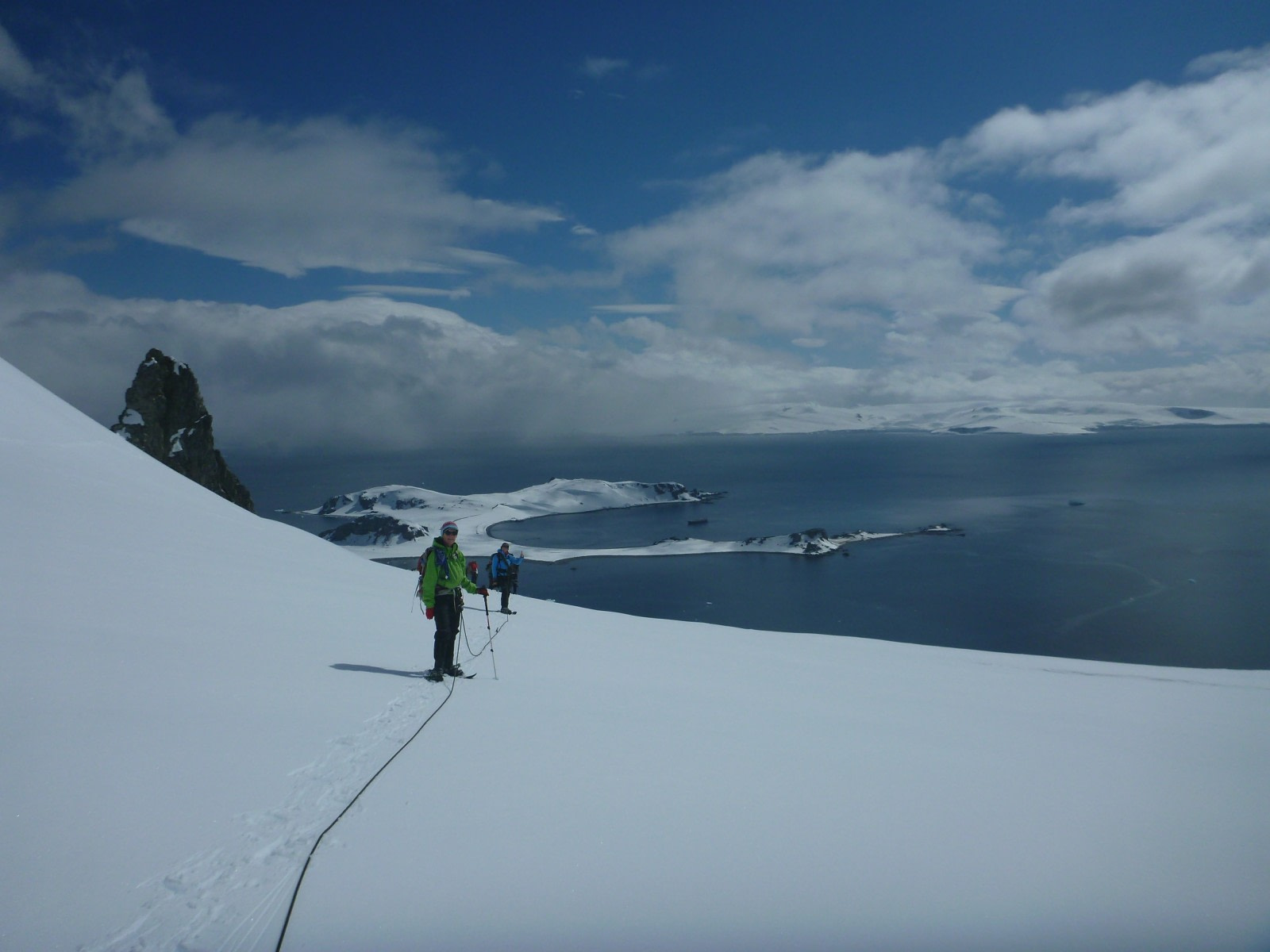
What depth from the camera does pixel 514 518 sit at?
318 ft

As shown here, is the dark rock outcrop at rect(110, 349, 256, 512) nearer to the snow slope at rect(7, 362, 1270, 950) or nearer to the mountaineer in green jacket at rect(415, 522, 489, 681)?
the snow slope at rect(7, 362, 1270, 950)

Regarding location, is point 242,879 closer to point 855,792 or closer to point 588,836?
point 588,836

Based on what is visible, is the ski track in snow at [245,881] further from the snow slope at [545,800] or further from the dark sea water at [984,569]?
the dark sea water at [984,569]

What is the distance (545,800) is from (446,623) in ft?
10.5

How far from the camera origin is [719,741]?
527cm

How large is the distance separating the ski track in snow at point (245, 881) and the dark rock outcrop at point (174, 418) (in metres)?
42.4

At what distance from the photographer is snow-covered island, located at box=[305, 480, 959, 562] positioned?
6881cm

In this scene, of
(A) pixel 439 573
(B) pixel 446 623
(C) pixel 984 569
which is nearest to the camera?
(B) pixel 446 623

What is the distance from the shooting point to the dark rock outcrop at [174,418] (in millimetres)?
39656

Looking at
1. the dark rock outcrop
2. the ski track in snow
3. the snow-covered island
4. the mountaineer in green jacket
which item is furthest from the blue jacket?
the snow-covered island

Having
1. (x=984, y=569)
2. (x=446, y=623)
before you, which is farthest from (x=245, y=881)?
(x=984, y=569)

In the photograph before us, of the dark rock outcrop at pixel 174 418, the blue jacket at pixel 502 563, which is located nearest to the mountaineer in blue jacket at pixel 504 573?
the blue jacket at pixel 502 563

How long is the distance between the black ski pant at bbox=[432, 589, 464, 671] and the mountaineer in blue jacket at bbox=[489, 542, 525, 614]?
17.7 ft

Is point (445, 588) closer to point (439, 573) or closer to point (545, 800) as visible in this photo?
point (439, 573)
